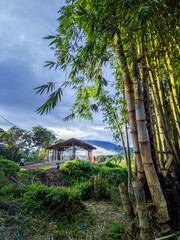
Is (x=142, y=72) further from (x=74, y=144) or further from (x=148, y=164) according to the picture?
(x=74, y=144)

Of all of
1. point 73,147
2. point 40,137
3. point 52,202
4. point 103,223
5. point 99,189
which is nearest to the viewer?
point 103,223

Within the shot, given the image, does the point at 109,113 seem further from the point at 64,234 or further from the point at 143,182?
the point at 64,234

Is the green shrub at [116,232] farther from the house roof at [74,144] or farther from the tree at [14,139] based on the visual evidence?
the tree at [14,139]

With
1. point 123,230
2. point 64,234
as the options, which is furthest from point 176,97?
point 64,234

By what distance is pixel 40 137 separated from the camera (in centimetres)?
2489

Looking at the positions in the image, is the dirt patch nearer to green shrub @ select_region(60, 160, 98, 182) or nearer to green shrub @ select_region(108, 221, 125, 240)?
green shrub @ select_region(108, 221, 125, 240)

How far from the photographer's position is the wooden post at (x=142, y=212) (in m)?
1.55

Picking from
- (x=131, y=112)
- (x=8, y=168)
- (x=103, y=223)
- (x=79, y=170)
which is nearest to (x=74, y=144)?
(x=79, y=170)

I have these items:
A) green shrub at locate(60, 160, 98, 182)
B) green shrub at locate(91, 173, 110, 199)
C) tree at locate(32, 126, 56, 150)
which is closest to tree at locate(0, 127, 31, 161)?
tree at locate(32, 126, 56, 150)

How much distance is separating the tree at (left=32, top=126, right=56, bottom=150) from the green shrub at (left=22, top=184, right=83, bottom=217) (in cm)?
2279

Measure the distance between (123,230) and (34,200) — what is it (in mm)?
1823

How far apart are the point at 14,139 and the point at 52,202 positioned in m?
21.0

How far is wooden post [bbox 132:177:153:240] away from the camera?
60.9 inches

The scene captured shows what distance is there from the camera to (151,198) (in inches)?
68.6
